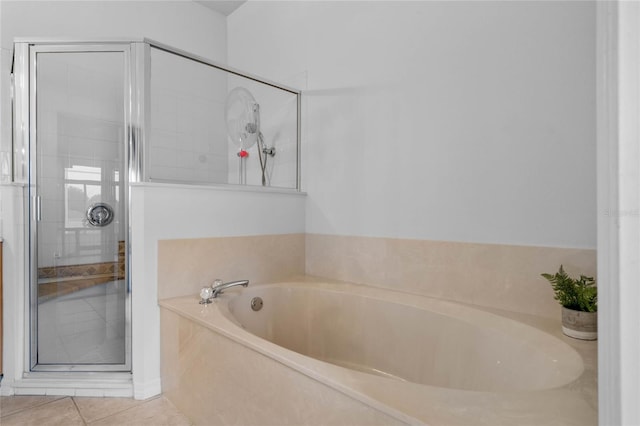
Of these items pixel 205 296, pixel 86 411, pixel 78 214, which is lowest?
pixel 86 411

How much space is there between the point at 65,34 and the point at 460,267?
112 inches

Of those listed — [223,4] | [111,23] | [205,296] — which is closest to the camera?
[205,296]

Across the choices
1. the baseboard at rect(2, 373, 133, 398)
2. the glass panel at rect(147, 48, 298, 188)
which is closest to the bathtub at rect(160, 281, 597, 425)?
the baseboard at rect(2, 373, 133, 398)

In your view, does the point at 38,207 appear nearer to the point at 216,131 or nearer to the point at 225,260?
the point at 225,260

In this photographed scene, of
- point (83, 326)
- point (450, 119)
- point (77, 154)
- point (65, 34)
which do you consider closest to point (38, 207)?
point (77, 154)

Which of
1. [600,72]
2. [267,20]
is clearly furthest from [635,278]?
[267,20]

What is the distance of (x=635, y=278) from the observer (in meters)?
0.37

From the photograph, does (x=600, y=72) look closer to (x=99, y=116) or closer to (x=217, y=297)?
(x=217, y=297)

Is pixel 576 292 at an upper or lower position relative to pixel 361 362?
upper

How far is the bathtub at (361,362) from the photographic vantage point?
0.79 meters

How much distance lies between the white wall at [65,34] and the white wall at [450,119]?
104 cm

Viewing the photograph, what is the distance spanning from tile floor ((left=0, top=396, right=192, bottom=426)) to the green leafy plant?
4.82 feet

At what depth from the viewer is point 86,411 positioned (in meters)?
1.55

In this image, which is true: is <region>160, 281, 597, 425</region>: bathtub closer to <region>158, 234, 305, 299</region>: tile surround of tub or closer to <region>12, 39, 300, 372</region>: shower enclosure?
<region>158, 234, 305, 299</region>: tile surround of tub
